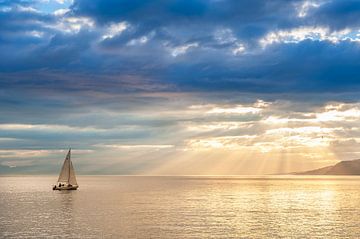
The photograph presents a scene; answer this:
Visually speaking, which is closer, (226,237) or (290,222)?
(226,237)

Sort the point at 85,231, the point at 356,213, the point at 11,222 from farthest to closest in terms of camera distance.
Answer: the point at 356,213 < the point at 11,222 < the point at 85,231

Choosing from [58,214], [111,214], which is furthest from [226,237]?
[58,214]

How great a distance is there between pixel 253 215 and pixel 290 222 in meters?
17.1

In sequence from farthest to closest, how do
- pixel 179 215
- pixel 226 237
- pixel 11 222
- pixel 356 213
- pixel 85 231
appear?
1. pixel 356 213
2. pixel 179 215
3. pixel 11 222
4. pixel 85 231
5. pixel 226 237

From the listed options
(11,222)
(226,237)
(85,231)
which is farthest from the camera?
(11,222)

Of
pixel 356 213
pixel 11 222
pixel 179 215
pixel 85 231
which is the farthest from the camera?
pixel 356 213

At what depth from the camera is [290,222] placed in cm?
11238

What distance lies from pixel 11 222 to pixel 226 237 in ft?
170

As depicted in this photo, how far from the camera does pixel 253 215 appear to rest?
128 m

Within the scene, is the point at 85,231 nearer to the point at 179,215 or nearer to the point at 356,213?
the point at 179,215

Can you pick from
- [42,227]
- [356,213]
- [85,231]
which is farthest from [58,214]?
[356,213]

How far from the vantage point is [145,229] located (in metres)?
98.6

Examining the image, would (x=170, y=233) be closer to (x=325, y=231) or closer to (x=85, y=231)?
(x=85, y=231)

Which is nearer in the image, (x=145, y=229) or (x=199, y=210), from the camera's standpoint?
(x=145, y=229)
